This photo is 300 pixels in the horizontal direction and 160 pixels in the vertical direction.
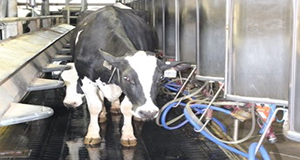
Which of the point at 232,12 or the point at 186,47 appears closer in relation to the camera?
the point at 232,12

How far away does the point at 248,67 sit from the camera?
212 centimetres

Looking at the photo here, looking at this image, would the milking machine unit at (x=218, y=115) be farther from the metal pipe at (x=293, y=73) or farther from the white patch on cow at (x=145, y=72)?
the metal pipe at (x=293, y=73)

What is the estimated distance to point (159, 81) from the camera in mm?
3158

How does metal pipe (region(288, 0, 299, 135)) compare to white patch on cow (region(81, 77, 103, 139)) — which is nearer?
metal pipe (region(288, 0, 299, 135))

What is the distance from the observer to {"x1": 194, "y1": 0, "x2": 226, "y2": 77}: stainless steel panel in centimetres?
267

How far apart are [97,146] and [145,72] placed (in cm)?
94

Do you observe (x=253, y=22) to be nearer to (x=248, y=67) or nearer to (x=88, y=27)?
(x=248, y=67)

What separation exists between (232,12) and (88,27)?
7.05ft

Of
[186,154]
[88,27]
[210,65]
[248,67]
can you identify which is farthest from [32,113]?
[88,27]

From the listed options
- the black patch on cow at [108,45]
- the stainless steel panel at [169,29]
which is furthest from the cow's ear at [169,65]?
the stainless steel panel at [169,29]

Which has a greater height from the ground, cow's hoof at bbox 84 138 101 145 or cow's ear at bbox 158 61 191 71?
cow's ear at bbox 158 61 191 71

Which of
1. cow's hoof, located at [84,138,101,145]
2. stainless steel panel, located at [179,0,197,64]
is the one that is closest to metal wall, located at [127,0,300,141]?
stainless steel panel, located at [179,0,197,64]

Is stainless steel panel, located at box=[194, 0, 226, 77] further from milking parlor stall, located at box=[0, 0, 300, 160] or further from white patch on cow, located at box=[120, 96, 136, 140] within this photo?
white patch on cow, located at box=[120, 96, 136, 140]

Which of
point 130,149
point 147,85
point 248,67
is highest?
point 248,67
